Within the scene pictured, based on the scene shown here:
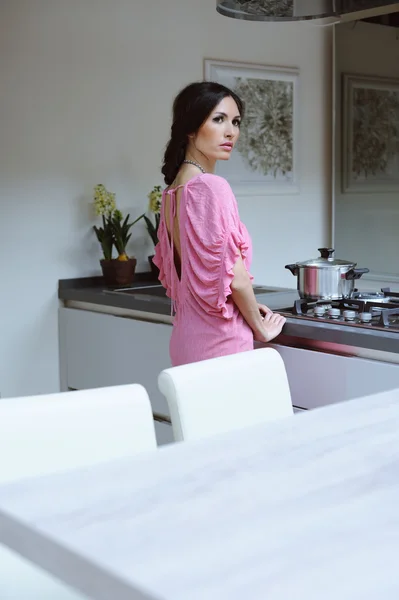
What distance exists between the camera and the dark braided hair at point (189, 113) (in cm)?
258

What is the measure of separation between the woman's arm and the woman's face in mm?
361

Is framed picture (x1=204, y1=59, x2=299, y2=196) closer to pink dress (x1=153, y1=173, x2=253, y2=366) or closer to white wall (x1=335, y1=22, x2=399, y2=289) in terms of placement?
white wall (x1=335, y1=22, x2=399, y2=289)

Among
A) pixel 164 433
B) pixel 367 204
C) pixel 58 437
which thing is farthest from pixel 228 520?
pixel 367 204

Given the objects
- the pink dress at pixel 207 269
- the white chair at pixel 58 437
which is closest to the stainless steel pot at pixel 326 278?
the pink dress at pixel 207 269

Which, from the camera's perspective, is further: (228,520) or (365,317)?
(365,317)

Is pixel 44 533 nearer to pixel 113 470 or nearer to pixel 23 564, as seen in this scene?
pixel 113 470

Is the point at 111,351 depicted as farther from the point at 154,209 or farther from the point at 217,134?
the point at 217,134

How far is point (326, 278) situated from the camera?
262cm

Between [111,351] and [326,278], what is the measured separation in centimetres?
112

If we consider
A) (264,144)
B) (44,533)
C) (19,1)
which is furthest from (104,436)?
(264,144)

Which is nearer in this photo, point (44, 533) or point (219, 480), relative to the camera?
point (44, 533)

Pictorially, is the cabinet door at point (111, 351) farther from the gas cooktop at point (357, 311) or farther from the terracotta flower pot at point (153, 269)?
the gas cooktop at point (357, 311)

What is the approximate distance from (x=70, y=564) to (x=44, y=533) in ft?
0.22

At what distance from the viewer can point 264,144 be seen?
4402mm
